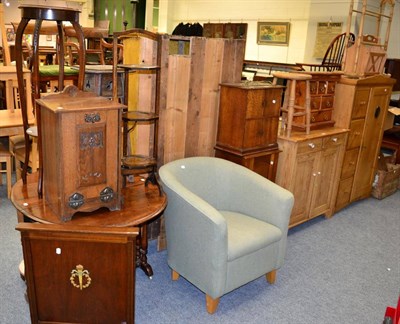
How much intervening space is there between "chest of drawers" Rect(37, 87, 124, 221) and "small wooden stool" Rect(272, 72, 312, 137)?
1.85m

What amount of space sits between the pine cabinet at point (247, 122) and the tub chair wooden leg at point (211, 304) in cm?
102

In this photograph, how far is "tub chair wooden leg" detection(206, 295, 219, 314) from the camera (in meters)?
2.47

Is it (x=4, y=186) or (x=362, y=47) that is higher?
(x=362, y=47)

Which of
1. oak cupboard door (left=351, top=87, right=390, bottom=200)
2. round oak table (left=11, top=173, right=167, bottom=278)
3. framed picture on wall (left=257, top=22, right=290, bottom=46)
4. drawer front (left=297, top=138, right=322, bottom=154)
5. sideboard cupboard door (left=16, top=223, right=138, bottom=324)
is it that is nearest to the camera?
sideboard cupboard door (left=16, top=223, right=138, bottom=324)

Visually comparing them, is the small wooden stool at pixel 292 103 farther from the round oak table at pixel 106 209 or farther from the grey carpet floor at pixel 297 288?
the round oak table at pixel 106 209

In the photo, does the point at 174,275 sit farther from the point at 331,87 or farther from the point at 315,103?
the point at 331,87

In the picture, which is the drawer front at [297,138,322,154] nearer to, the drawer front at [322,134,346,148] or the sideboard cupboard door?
the drawer front at [322,134,346,148]

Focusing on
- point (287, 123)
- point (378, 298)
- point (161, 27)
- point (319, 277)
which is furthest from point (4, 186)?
point (161, 27)

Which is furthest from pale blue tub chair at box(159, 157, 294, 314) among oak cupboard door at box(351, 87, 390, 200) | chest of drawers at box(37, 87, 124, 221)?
oak cupboard door at box(351, 87, 390, 200)

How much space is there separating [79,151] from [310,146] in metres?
2.20

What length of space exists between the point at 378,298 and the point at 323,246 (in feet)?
2.40

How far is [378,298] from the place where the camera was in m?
2.80

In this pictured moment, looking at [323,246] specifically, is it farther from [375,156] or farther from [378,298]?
[375,156]

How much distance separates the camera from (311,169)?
11.8 ft
